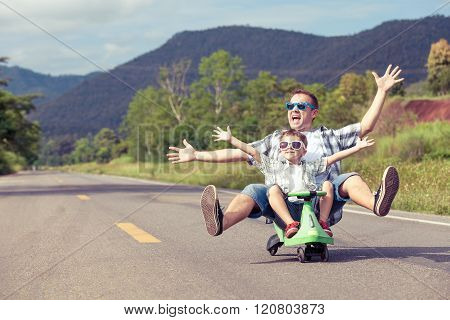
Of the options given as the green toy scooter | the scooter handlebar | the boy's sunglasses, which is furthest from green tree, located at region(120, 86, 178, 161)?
the scooter handlebar

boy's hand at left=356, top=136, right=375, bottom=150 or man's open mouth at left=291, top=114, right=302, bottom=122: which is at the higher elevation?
man's open mouth at left=291, top=114, right=302, bottom=122

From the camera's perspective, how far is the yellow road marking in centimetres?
853

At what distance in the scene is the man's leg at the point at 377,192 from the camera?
248 inches

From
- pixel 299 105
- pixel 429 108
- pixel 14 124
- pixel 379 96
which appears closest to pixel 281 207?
pixel 299 105

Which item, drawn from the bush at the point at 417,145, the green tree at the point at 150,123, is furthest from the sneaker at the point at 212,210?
A: the green tree at the point at 150,123

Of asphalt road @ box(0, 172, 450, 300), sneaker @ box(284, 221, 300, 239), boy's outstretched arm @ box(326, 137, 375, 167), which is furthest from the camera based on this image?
boy's outstretched arm @ box(326, 137, 375, 167)

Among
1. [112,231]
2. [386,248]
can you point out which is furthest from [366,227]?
[112,231]

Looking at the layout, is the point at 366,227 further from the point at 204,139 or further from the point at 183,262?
the point at 204,139

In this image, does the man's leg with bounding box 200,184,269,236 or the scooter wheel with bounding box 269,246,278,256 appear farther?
the scooter wheel with bounding box 269,246,278,256

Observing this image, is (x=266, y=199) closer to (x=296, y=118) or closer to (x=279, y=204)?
(x=279, y=204)

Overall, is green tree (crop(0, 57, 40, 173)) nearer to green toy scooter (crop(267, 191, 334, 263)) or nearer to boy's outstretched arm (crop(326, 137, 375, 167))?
boy's outstretched arm (crop(326, 137, 375, 167))

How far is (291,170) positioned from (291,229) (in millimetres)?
559

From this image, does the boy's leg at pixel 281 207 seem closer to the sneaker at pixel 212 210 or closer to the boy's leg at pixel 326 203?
the boy's leg at pixel 326 203
